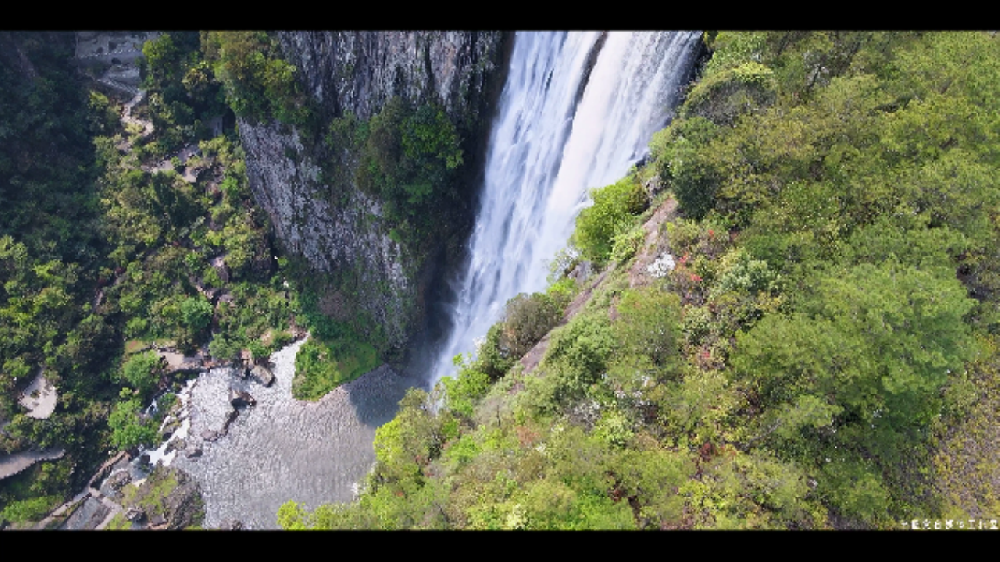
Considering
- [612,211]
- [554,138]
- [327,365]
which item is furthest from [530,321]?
[327,365]

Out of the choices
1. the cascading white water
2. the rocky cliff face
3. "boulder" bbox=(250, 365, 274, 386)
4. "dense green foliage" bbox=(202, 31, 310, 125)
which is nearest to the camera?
the cascading white water

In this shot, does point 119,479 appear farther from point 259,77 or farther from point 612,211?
point 612,211

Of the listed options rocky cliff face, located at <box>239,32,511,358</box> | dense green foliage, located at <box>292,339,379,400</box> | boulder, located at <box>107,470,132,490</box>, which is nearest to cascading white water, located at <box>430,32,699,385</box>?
rocky cliff face, located at <box>239,32,511,358</box>

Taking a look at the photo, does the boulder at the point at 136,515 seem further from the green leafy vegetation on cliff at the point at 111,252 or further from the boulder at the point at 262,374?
the boulder at the point at 262,374

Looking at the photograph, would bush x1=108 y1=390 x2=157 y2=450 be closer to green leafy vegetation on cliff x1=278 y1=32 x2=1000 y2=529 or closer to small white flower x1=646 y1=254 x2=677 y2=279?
green leafy vegetation on cliff x1=278 y1=32 x2=1000 y2=529
